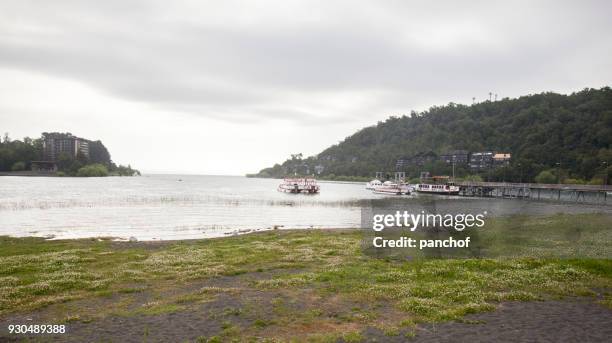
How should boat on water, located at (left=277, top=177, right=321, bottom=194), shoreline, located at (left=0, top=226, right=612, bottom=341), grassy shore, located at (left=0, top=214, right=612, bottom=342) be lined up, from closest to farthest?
shoreline, located at (left=0, top=226, right=612, bottom=341) → grassy shore, located at (left=0, top=214, right=612, bottom=342) → boat on water, located at (left=277, top=177, right=321, bottom=194)

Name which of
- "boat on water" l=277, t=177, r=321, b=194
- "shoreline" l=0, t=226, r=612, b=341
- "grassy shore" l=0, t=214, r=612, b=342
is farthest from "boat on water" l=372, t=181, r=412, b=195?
"shoreline" l=0, t=226, r=612, b=341

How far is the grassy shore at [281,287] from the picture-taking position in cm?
1538

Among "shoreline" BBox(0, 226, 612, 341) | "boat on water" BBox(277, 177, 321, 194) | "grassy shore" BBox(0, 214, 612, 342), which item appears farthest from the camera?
"boat on water" BBox(277, 177, 321, 194)

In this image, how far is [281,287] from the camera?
797 inches

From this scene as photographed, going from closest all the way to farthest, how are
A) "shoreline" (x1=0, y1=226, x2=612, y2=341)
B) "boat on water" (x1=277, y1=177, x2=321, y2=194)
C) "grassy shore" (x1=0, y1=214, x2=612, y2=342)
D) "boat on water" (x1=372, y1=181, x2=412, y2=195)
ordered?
"shoreline" (x1=0, y1=226, x2=612, y2=341) < "grassy shore" (x1=0, y1=214, x2=612, y2=342) < "boat on water" (x1=372, y1=181, x2=412, y2=195) < "boat on water" (x1=277, y1=177, x2=321, y2=194)

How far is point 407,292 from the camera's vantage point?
1856 centimetres

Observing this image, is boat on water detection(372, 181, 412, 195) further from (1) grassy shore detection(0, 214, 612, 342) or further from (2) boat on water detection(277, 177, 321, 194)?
(1) grassy shore detection(0, 214, 612, 342)

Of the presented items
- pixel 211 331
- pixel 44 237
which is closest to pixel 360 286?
A: pixel 211 331

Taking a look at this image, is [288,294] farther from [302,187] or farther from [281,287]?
[302,187]

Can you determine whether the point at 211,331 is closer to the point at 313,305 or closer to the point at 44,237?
the point at 313,305

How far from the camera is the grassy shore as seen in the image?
50.4 feet

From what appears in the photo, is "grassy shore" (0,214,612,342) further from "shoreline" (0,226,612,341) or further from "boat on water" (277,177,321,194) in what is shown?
"boat on water" (277,177,321,194)

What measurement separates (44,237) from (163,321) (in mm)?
32940

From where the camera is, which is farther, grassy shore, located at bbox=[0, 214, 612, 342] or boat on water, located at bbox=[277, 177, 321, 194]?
boat on water, located at bbox=[277, 177, 321, 194]
